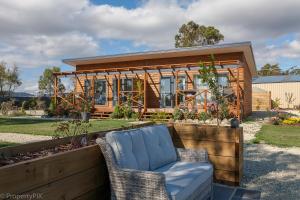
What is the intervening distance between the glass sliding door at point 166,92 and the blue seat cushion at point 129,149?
14.0m

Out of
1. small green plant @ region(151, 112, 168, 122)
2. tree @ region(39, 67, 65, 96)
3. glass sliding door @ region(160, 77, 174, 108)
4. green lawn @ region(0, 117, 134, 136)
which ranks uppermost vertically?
tree @ region(39, 67, 65, 96)

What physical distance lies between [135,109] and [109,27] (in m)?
9.16

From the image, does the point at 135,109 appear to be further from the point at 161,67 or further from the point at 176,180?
the point at 176,180

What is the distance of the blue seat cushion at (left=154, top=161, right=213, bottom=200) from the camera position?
2.70 metres

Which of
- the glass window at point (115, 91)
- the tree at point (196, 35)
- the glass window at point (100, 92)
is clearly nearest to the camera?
the glass window at point (115, 91)

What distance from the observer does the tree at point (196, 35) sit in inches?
1339

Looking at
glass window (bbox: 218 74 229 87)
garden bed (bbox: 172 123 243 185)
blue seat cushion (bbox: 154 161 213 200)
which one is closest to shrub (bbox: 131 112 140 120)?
glass window (bbox: 218 74 229 87)

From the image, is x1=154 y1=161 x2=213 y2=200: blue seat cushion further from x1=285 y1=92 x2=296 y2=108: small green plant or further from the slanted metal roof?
the slanted metal roof

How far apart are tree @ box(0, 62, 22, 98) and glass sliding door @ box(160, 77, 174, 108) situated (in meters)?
18.7

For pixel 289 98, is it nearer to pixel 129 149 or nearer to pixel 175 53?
pixel 175 53

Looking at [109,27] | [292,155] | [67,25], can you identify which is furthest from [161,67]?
[292,155]

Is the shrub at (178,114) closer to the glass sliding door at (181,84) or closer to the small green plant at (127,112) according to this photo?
the glass sliding door at (181,84)

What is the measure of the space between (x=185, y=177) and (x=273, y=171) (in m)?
2.96

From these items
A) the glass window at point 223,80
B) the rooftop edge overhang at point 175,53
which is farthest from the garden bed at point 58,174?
the rooftop edge overhang at point 175,53
